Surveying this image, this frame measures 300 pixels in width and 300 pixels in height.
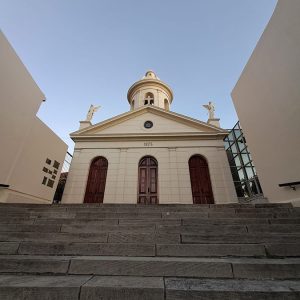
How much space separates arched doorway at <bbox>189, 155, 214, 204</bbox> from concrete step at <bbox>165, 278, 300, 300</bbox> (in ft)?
27.3

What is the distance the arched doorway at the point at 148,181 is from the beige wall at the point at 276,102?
5788 mm

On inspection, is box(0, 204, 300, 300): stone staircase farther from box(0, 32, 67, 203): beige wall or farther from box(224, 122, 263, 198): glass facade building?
box(224, 122, 263, 198): glass facade building

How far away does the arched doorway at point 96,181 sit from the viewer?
1048 centimetres

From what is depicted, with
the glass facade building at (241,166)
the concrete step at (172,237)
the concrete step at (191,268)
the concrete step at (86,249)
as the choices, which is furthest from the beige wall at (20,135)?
the glass facade building at (241,166)

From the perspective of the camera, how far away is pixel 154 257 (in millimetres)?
2787

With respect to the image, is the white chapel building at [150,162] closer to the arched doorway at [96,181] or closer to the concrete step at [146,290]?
the arched doorway at [96,181]

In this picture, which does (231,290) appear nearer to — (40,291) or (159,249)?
(159,249)

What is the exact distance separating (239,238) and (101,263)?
256cm

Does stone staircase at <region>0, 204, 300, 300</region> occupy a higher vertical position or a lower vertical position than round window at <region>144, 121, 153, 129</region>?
lower

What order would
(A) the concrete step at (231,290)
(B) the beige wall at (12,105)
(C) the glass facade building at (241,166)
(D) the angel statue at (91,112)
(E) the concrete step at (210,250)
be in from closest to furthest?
1. (A) the concrete step at (231,290)
2. (E) the concrete step at (210,250)
3. (B) the beige wall at (12,105)
4. (D) the angel statue at (91,112)
5. (C) the glass facade building at (241,166)

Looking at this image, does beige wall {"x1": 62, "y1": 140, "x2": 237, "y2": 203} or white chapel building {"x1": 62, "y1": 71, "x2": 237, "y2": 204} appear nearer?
beige wall {"x1": 62, "y1": 140, "x2": 237, "y2": 203}

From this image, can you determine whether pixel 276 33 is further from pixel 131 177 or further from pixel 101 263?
pixel 131 177

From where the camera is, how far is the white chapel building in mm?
10219

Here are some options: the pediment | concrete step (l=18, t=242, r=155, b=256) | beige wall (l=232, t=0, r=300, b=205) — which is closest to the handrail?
beige wall (l=232, t=0, r=300, b=205)
